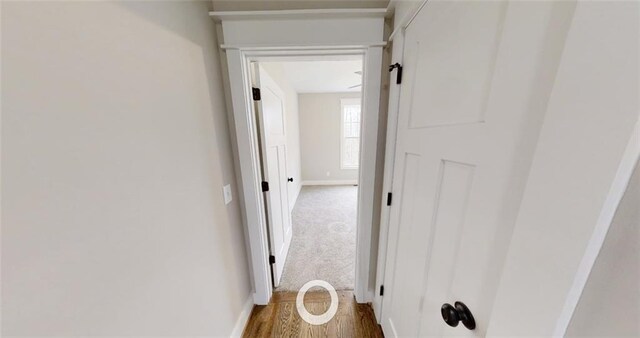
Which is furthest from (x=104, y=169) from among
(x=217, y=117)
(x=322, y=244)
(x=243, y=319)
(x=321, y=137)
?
(x=321, y=137)

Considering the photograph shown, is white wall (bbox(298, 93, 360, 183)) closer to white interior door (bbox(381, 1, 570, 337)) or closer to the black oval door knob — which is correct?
white interior door (bbox(381, 1, 570, 337))

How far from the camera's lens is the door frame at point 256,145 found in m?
1.18

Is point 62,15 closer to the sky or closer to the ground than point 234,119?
closer to the sky

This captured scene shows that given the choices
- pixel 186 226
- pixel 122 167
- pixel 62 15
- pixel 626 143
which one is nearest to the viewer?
pixel 626 143

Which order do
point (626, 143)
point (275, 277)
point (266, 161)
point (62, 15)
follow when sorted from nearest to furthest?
point (626, 143)
point (62, 15)
point (266, 161)
point (275, 277)

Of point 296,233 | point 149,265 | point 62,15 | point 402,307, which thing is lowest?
point 296,233

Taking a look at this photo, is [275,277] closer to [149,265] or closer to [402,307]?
[402,307]

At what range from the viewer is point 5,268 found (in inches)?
16.2

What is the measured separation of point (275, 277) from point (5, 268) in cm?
158

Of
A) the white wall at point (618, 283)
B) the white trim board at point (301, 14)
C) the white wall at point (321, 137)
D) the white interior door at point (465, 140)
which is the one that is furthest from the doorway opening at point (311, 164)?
the white wall at point (618, 283)

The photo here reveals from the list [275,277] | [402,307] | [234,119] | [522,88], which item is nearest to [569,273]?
[522,88]

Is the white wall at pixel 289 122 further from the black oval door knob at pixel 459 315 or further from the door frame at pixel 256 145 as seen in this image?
the black oval door knob at pixel 459 315

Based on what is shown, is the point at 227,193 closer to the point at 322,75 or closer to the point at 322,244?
the point at 322,244

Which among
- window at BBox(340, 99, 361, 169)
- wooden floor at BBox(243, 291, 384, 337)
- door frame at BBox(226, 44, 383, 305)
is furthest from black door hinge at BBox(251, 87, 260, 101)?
window at BBox(340, 99, 361, 169)
